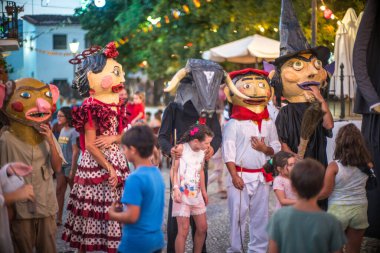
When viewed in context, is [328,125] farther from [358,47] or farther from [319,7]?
[319,7]

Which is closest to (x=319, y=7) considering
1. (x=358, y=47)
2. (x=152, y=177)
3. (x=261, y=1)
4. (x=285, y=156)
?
(x=261, y=1)

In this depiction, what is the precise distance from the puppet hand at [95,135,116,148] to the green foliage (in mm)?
7718

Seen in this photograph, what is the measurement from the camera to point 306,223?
441 centimetres

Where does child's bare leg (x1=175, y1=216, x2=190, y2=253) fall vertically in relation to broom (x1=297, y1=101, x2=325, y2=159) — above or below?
below

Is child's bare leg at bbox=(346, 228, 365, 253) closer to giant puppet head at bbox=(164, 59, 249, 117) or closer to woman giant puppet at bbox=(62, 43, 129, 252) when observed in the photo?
giant puppet head at bbox=(164, 59, 249, 117)

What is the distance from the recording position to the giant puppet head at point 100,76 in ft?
23.0

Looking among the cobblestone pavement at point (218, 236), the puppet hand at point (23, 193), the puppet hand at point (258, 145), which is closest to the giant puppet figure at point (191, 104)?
the puppet hand at point (258, 145)

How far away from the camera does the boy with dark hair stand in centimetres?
441

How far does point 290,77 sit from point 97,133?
2348mm

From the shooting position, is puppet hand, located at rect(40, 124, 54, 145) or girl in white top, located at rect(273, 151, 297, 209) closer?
puppet hand, located at rect(40, 124, 54, 145)

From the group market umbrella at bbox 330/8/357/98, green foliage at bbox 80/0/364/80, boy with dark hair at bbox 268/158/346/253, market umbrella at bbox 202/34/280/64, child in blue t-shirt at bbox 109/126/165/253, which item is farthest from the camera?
green foliage at bbox 80/0/364/80

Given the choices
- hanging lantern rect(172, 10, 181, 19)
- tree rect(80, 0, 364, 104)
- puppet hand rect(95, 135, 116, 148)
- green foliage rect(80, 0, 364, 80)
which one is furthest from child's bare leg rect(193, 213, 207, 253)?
hanging lantern rect(172, 10, 181, 19)

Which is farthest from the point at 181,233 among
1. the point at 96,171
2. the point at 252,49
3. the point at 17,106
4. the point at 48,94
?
the point at 252,49

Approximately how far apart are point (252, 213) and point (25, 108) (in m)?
2.87
